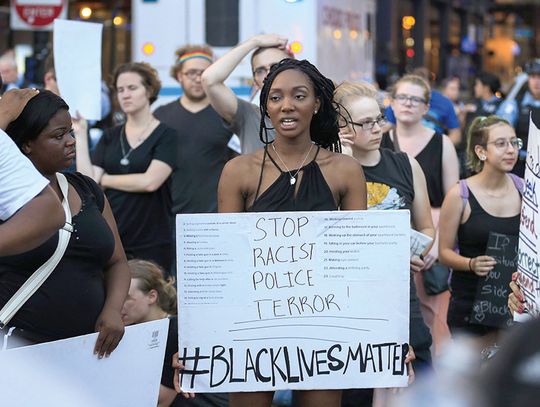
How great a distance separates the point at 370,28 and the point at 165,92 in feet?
16.7

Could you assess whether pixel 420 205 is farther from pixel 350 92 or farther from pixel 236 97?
pixel 236 97

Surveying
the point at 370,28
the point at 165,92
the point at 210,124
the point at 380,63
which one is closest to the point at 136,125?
the point at 210,124

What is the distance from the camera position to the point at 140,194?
7.15 meters

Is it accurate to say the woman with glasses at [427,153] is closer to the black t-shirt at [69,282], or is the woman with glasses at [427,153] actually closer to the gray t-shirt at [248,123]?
the gray t-shirt at [248,123]

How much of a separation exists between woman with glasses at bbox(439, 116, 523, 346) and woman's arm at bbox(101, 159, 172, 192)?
1.87m

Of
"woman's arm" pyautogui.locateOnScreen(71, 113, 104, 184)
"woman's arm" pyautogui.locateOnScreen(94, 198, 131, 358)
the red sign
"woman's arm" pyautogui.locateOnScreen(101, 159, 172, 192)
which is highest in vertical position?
the red sign

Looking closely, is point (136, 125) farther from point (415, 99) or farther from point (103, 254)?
point (103, 254)

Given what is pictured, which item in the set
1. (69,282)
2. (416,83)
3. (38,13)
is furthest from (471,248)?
(38,13)

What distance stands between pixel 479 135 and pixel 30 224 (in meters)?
3.81

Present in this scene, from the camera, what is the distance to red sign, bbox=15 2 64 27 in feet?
39.6

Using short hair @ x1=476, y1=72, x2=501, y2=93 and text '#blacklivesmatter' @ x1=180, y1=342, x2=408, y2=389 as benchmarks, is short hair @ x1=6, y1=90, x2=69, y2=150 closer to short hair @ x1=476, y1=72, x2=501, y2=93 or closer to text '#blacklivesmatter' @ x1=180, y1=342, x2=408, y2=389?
text '#blacklivesmatter' @ x1=180, y1=342, x2=408, y2=389

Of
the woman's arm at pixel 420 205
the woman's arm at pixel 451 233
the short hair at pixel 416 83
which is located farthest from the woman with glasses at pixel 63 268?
the short hair at pixel 416 83

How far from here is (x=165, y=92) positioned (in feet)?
39.6

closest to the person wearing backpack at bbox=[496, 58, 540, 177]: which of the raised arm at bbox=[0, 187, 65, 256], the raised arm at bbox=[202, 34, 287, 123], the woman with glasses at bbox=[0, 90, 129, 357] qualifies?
the raised arm at bbox=[202, 34, 287, 123]
